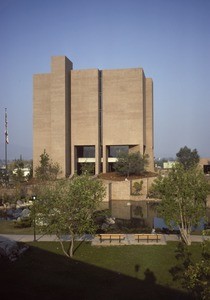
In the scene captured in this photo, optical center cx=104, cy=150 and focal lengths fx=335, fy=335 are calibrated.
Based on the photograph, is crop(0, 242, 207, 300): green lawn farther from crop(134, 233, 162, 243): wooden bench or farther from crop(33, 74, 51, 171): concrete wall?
crop(33, 74, 51, 171): concrete wall

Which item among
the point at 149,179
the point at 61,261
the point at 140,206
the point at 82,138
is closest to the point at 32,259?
the point at 61,261

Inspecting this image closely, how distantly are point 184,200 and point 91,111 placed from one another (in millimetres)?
43873

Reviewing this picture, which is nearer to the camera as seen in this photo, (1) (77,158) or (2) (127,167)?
(2) (127,167)

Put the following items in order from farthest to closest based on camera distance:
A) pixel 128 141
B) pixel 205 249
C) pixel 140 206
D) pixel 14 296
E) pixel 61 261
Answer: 1. pixel 128 141
2. pixel 140 206
3. pixel 61 261
4. pixel 14 296
5. pixel 205 249

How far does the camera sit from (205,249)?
10492mm

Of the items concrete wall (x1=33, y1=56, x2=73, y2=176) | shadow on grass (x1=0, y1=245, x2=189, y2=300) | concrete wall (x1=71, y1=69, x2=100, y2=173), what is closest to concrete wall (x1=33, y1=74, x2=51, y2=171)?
concrete wall (x1=33, y1=56, x2=73, y2=176)

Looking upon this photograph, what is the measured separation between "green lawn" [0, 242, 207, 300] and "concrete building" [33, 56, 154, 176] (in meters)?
43.7

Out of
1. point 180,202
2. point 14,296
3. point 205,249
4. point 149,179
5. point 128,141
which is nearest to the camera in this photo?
point 205,249

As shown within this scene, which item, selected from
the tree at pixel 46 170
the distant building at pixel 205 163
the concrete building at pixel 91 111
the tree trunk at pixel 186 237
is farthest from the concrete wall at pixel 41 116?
the tree trunk at pixel 186 237

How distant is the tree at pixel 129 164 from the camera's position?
2333 inches

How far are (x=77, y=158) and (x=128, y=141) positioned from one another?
12.5 meters

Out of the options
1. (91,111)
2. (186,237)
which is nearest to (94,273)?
(186,237)

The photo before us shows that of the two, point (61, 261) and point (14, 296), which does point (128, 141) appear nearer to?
point (61, 261)

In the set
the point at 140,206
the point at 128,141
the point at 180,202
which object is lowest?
the point at 140,206
